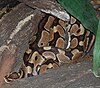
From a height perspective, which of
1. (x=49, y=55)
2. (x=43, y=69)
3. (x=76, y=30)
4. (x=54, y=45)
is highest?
(x=76, y=30)

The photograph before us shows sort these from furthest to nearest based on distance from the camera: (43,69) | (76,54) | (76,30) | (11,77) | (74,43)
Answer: (76,30) < (74,43) < (76,54) < (43,69) < (11,77)

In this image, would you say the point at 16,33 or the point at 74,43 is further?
the point at 74,43

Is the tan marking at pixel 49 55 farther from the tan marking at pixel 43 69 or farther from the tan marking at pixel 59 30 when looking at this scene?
the tan marking at pixel 59 30

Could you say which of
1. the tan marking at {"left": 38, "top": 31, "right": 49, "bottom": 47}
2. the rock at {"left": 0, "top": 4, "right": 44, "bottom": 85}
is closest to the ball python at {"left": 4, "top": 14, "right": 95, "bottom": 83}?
the tan marking at {"left": 38, "top": 31, "right": 49, "bottom": 47}

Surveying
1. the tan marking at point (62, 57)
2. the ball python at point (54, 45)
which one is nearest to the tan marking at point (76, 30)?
the ball python at point (54, 45)

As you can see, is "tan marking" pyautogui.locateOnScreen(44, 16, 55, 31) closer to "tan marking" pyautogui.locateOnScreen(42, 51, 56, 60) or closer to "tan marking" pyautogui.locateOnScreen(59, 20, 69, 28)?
"tan marking" pyautogui.locateOnScreen(59, 20, 69, 28)

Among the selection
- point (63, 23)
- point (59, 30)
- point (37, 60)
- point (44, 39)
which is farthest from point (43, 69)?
point (63, 23)

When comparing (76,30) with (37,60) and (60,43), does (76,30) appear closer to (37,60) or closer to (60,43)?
(60,43)

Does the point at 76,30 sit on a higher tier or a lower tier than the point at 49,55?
higher
